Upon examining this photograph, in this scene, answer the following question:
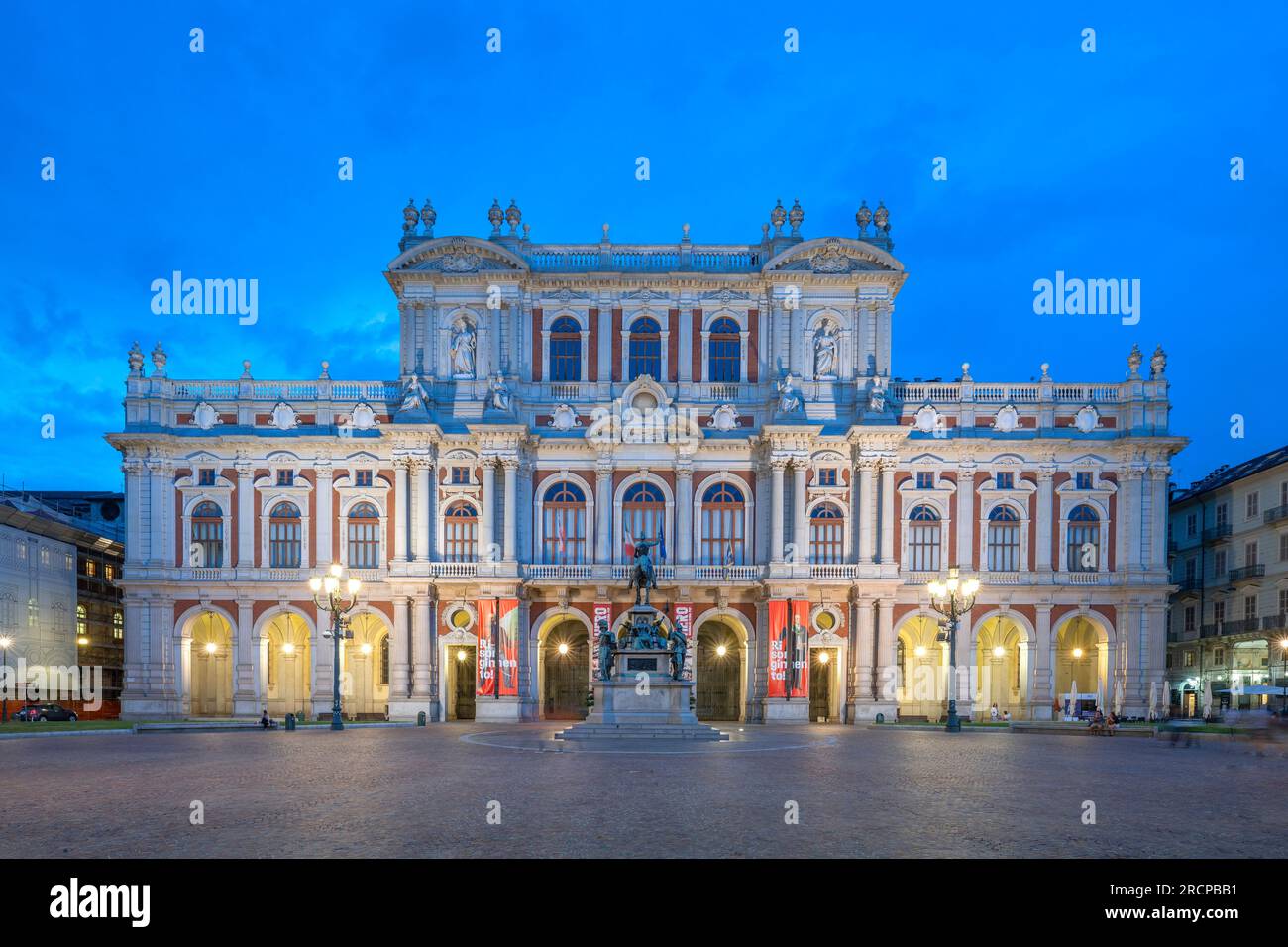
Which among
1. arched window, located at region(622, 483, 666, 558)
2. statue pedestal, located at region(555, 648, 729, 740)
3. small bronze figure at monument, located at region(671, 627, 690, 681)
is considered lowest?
statue pedestal, located at region(555, 648, 729, 740)

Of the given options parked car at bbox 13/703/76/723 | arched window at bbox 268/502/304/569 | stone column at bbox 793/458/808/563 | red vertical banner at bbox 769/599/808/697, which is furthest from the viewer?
arched window at bbox 268/502/304/569

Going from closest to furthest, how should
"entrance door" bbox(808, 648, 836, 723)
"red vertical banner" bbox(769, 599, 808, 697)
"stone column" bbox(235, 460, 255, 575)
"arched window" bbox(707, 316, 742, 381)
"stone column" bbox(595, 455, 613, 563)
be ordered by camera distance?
"red vertical banner" bbox(769, 599, 808, 697) < "stone column" bbox(235, 460, 255, 575) < "stone column" bbox(595, 455, 613, 563) < "entrance door" bbox(808, 648, 836, 723) < "arched window" bbox(707, 316, 742, 381)

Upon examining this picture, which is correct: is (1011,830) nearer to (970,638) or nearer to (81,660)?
(970,638)

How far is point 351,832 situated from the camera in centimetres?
1506

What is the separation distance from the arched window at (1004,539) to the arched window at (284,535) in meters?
38.3

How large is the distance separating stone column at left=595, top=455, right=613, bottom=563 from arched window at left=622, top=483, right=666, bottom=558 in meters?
0.93

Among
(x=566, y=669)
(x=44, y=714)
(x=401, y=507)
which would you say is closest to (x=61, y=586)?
(x=44, y=714)

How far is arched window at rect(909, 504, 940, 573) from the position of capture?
56.6 metres

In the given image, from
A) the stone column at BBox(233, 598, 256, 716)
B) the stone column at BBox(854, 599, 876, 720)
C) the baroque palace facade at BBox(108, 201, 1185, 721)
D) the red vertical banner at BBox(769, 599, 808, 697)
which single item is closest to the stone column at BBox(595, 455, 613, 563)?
the baroque palace facade at BBox(108, 201, 1185, 721)

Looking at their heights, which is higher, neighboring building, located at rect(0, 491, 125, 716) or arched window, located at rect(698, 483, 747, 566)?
arched window, located at rect(698, 483, 747, 566)

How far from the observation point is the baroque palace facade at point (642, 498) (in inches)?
2186

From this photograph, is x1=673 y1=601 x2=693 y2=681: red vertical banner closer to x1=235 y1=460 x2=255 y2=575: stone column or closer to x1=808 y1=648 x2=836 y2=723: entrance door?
x1=808 y1=648 x2=836 y2=723: entrance door
